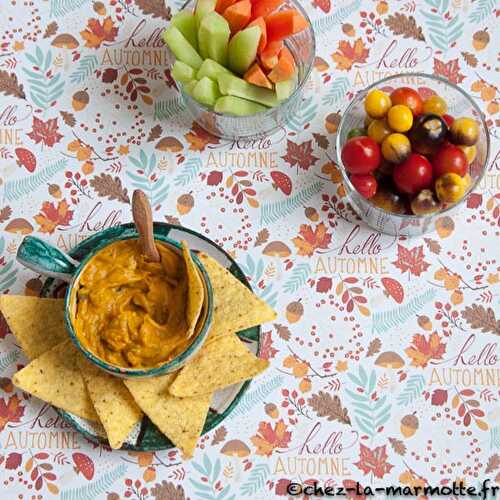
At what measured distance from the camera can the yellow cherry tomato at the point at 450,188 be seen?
211 cm

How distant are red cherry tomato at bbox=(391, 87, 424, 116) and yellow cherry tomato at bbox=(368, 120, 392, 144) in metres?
0.06

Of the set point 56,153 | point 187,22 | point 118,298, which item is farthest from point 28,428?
point 187,22

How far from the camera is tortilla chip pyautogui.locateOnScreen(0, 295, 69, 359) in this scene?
6.95 feet

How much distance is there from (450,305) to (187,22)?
92 centimetres

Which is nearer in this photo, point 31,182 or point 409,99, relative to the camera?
point 409,99

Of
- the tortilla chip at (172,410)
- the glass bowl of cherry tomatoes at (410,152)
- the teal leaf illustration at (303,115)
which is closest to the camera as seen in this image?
the tortilla chip at (172,410)

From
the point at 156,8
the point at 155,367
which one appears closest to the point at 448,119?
the point at 156,8

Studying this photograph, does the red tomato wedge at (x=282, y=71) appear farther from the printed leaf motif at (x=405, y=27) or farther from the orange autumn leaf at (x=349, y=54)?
the printed leaf motif at (x=405, y=27)

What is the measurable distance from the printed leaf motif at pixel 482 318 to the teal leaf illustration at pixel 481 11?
74cm

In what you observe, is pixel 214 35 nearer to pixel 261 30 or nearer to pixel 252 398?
pixel 261 30

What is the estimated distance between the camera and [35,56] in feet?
7.89

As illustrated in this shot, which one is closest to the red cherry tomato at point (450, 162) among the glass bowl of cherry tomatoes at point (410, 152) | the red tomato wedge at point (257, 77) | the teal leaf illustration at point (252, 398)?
the glass bowl of cherry tomatoes at point (410, 152)

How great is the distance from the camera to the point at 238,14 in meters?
2.14

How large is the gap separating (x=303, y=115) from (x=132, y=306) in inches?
26.0
